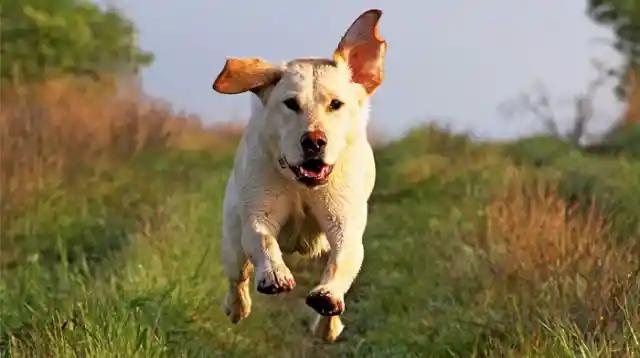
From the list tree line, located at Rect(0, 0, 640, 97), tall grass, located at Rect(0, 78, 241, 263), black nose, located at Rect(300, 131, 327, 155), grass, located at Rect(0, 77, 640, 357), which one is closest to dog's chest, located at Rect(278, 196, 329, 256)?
black nose, located at Rect(300, 131, 327, 155)

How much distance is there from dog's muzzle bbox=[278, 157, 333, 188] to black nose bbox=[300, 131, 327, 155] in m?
0.05

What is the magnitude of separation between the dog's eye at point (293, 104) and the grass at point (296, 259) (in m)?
1.43

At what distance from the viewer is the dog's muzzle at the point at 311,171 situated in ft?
13.8

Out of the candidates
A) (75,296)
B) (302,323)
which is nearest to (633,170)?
(302,323)

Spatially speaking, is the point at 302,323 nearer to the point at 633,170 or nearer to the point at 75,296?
the point at 75,296

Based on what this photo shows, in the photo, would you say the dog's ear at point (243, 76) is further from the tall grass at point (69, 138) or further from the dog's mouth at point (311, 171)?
the tall grass at point (69, 138)

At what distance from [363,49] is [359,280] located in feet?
12.8

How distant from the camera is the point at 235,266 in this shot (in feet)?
16.9

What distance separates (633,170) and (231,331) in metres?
5.79

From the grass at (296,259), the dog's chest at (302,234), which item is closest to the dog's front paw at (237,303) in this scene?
the grass at (296,259)

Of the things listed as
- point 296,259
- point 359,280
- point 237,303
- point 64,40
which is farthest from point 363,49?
point 64,40

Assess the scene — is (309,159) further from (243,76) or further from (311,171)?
(243,76)

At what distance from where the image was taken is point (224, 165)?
47.9 feet

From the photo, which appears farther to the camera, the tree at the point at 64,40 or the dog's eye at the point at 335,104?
the tree at the point at 64,40
